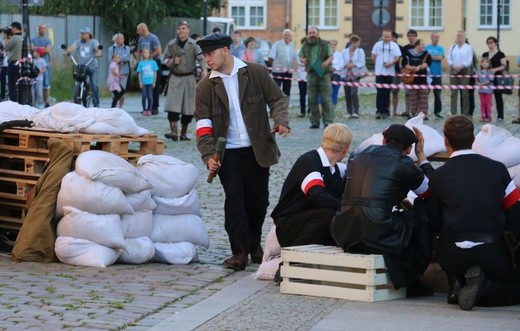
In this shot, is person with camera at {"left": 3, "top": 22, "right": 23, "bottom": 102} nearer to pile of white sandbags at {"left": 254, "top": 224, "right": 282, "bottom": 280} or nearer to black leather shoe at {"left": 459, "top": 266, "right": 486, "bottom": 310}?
pile of white sandbags at {"left": 254, "top": 224, "right": 282, "bottom": 280}

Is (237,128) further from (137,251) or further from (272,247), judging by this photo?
(137,251)


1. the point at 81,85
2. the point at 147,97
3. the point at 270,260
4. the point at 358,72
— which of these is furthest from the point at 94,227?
the point at 358,72

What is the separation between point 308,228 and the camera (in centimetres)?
974

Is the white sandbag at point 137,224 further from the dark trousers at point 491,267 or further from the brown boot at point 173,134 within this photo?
the brown boot at point 173,134

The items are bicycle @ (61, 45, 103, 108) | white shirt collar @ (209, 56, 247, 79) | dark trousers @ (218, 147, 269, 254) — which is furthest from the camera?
bicycle @ (61, 45, 103, 108)

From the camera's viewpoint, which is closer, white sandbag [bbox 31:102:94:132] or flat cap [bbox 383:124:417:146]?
flat cap [bbox 383:124:417:146]

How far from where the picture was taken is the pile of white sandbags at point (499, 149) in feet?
32.5

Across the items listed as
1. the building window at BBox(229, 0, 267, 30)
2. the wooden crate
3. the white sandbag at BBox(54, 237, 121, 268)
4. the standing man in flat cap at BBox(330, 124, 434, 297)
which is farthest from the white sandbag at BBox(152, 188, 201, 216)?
the building window at BBox(229, 0, 267, 30)

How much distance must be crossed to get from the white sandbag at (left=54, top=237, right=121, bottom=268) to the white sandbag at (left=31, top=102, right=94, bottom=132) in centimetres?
114

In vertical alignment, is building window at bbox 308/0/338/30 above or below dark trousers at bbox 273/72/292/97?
above

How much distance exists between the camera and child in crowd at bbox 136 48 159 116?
28766mm

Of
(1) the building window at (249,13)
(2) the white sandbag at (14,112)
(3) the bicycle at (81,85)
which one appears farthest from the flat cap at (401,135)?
(1) the building window at (249,13)

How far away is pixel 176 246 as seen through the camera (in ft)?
35.4

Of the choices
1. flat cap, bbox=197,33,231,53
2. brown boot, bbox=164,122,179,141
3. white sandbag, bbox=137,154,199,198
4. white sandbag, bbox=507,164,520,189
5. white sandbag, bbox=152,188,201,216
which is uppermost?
flat cap, bbox=197,33,231,53
